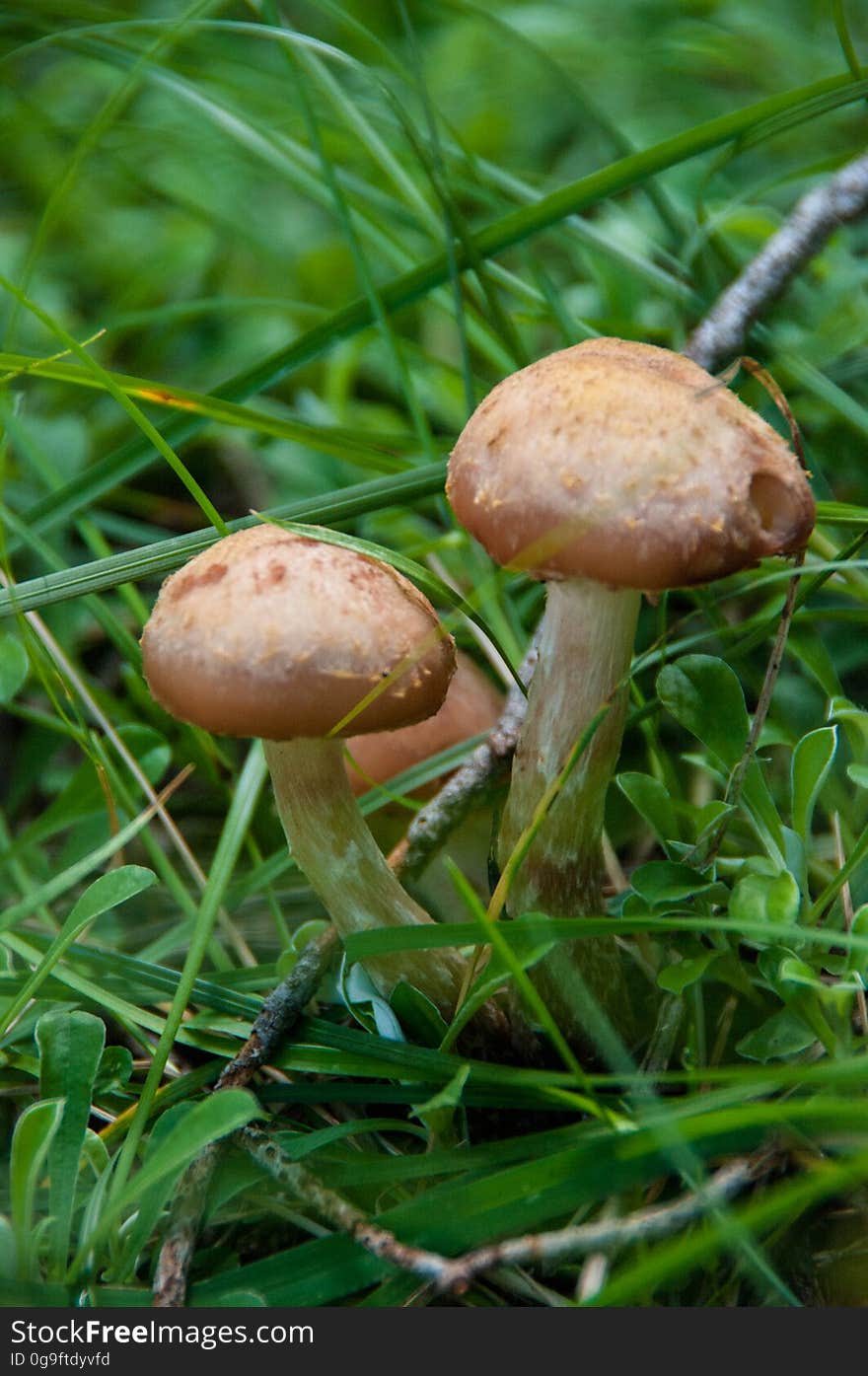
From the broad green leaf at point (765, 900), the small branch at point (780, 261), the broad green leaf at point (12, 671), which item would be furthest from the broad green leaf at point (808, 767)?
the broad green leaf at point (12, 671)

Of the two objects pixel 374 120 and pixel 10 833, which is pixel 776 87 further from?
pixel 10 833

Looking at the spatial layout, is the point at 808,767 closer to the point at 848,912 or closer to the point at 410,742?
the point at 848,912

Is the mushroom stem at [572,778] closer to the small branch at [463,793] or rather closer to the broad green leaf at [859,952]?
the small branch at [463,793]

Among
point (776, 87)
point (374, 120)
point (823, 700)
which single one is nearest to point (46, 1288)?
point (823, 700)

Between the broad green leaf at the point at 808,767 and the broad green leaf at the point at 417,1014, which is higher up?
the broad green leaf at the point at 808,767

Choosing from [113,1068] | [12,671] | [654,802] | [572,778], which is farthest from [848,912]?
[12,671]

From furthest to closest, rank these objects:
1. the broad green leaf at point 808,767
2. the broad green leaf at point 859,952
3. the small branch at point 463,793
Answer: the small branch at point 463,793
the broad green leaf at point 808,767
the broad green leaf at point 859,952
